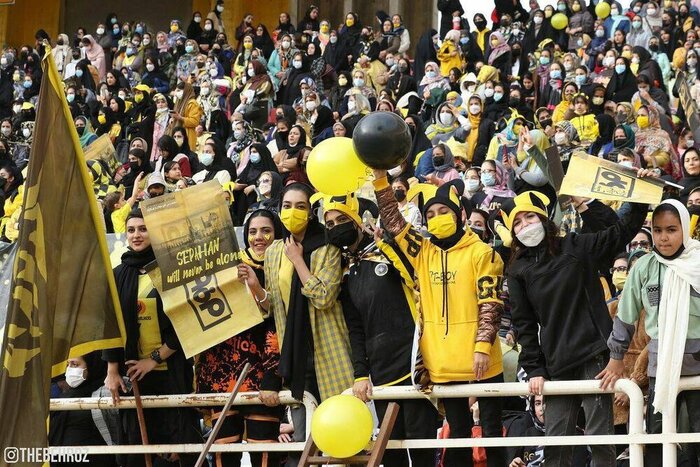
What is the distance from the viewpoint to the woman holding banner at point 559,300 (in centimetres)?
721

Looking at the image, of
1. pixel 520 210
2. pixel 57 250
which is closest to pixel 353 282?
pixel 520 210

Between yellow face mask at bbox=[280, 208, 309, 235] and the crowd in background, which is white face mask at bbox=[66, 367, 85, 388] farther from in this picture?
yellow face mask at bbox=[280, 208, 309, 235]

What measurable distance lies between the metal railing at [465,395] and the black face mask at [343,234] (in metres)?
0.93

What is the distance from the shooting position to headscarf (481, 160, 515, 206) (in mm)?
13445

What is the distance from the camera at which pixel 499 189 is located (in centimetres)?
1365

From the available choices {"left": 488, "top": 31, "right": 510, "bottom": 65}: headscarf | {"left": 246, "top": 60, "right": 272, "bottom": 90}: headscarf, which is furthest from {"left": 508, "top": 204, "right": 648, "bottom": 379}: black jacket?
{"left": 246, "top": 60, "right": 272, "bottom": 90}: headscarf

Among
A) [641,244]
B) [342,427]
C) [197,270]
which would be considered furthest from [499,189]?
[342,427]

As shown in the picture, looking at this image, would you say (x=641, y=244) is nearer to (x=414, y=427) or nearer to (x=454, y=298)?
(x=454, y=298)

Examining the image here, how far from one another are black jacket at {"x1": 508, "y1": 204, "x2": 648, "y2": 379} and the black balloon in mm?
945

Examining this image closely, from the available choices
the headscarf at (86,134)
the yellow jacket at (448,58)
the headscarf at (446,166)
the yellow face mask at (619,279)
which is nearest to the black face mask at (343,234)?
the yellow face mask at (619,279)

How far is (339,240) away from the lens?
7.83 metres

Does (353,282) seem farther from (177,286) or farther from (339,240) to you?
(177,286)

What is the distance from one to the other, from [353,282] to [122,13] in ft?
→ 90.8

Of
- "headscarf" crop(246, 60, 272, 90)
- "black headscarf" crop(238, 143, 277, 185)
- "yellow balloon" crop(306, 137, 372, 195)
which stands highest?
"headscarf" crop(246, 60, 272, 90)
